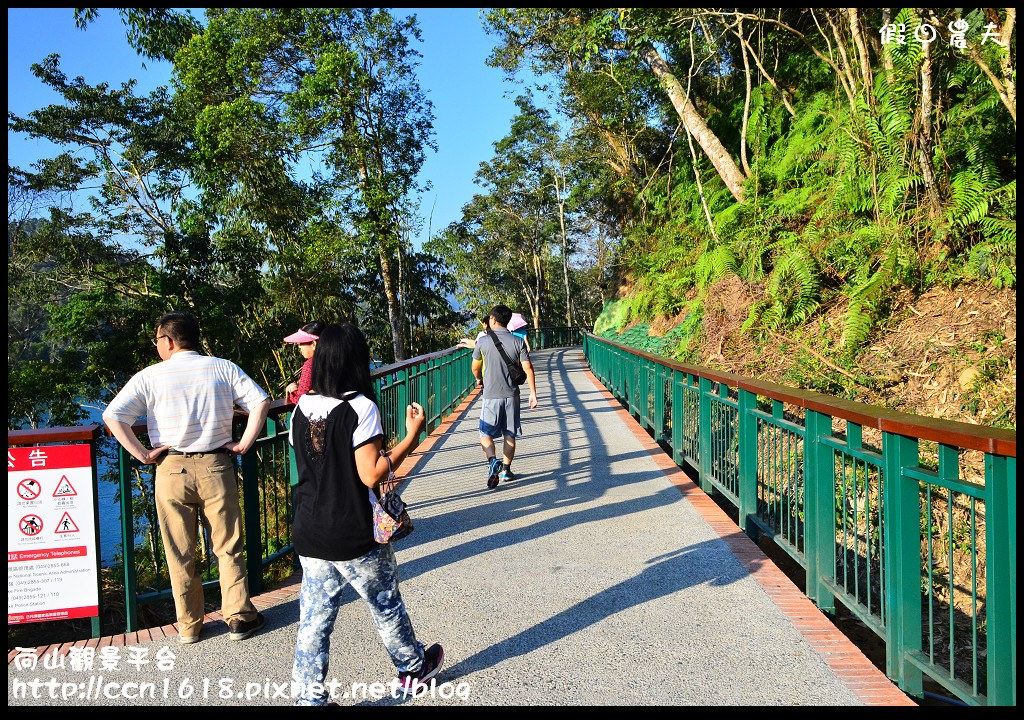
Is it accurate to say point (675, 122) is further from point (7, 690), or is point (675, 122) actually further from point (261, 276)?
point (7, 690)

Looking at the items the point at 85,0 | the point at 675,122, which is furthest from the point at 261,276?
the point at 85,0

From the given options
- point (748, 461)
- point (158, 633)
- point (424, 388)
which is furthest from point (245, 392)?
point (424, 388)

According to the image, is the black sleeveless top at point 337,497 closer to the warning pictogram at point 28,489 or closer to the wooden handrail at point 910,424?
the warning pictogram at point 28,489

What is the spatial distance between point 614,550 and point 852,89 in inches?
438

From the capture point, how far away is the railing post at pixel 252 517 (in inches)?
187

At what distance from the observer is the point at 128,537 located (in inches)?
166

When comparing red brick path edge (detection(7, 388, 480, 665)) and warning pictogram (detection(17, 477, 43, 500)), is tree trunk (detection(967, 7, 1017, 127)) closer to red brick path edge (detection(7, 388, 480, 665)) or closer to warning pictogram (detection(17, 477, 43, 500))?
red brick path edge (detection(7, 388, 480, 665))

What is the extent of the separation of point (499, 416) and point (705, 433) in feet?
6.45

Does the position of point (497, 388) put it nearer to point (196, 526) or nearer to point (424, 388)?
point (196, 526)

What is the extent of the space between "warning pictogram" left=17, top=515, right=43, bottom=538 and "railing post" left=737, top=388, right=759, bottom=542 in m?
4.52

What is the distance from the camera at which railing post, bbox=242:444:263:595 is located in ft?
15.6

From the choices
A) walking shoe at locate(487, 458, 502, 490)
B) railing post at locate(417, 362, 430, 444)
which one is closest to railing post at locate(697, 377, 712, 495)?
walking shoe at locate(487, 458, 502, 490)

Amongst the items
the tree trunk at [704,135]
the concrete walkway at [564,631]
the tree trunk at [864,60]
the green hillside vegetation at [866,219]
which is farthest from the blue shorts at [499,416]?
the tree trunk at [704,135]

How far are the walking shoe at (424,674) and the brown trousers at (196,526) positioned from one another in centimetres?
115
